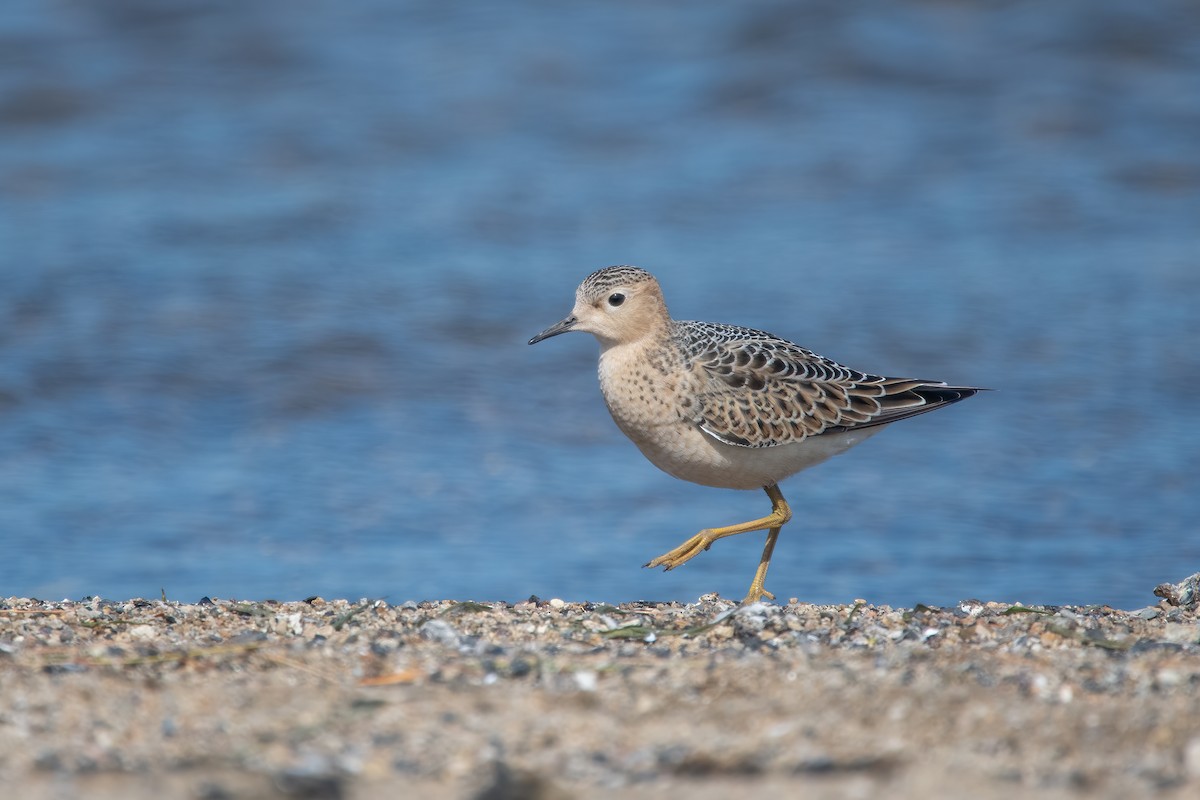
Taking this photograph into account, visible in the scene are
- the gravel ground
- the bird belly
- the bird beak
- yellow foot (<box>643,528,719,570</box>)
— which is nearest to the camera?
the gravel ground

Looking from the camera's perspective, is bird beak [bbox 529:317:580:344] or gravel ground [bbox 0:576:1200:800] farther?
bird beak [bbox 529:317:580:344]

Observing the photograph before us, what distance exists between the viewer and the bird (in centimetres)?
686

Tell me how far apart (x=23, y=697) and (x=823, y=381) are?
160 inches

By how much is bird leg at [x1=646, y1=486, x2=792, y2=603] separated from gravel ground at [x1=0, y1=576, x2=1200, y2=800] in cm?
121

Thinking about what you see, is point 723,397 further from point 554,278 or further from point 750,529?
point 554,278

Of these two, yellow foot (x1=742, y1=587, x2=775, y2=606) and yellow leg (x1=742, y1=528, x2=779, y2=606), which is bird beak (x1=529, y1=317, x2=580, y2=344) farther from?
yellow foot (x1=742, y1=587, x2=775, y2=606)

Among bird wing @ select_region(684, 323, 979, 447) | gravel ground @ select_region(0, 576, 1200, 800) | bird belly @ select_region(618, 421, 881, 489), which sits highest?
bird wing @ select_region(684, 323, 979, 447)

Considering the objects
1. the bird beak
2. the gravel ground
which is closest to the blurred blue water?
the bird beak

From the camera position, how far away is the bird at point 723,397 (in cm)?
686

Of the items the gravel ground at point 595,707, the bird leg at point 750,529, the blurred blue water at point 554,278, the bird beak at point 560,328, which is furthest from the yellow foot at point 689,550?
the gravel ground at point 595,707

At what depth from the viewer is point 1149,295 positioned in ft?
36.2

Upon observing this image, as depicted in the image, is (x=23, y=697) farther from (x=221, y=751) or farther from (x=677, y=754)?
(x=677, y=754)

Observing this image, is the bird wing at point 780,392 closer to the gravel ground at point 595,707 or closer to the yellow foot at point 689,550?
the yellow foot at point 689,550

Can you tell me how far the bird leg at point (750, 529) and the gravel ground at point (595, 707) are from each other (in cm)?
121
